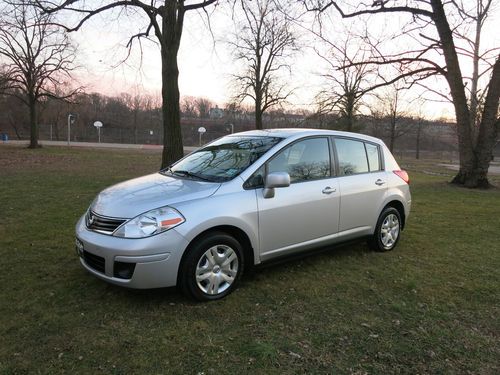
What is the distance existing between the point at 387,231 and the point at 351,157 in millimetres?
1259

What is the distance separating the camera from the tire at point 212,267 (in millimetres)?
3689

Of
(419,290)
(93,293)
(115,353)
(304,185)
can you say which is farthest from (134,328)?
(419,290)

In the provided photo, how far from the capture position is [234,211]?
3904mm

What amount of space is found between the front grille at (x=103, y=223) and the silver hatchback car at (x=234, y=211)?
0.03 feet

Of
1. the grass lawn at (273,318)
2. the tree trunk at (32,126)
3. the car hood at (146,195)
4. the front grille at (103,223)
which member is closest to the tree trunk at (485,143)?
the grass lawn at (273,318)

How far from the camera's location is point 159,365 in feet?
9.50

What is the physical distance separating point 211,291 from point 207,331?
0.55 metres

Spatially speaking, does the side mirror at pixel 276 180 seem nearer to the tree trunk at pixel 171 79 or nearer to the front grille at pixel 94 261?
the front grille at pixel 94 261

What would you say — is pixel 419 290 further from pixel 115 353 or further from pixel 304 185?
pixel 115 353

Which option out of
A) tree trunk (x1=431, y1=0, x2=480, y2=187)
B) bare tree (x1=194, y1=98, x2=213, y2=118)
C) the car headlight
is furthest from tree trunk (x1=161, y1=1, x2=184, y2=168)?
bare tree (x1=194, y1=98, x2=213, y2=118)

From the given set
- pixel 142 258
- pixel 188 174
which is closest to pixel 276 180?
pixel 188 174

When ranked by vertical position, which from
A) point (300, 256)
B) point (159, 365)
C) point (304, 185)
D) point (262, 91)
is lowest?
point (159, 365)

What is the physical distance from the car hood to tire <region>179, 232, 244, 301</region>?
451mm

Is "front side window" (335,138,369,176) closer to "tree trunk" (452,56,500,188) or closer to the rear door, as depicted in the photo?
the rear door
